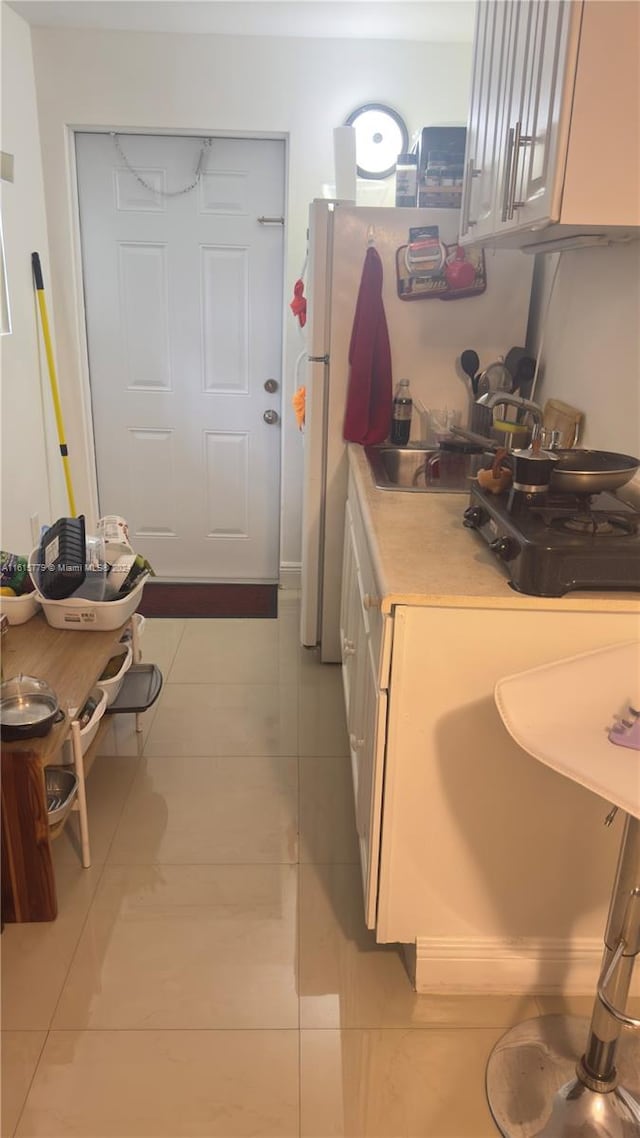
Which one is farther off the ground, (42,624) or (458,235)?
(458,235)

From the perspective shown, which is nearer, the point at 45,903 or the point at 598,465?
the point at 598,465

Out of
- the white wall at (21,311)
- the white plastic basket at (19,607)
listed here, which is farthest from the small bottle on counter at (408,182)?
the white plastic basket at (19,607)

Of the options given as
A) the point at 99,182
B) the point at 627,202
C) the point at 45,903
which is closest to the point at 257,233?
the point at 99,182

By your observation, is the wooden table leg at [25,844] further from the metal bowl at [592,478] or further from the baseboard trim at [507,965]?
the metal bowl at [592,478]

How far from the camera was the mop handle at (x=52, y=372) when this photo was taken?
340 centimetres

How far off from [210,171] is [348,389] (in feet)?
4.81

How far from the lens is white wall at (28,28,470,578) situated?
3.28 metres

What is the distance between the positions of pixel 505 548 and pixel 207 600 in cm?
254

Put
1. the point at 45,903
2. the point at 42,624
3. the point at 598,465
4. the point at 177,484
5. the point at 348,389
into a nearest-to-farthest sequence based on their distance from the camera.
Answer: the point at 598,465
the point at 45,903
the point at 42,624
the point at 348,389
the point at 177,484

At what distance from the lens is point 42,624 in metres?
2.33

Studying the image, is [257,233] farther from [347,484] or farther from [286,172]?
[347,484]

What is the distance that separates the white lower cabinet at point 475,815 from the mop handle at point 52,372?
7.70 feet

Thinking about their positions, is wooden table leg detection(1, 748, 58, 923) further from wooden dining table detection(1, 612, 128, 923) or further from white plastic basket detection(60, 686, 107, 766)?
white plastic basket detection(60, 686, 107, 766)

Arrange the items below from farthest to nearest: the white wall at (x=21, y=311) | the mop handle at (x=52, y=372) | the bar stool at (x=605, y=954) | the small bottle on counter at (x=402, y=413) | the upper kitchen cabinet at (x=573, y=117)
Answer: the mop handle at (x=52, y=372), the white wall at (x=21, y=311), the small bottle on counter at (x=402, y=413), the upper kitchen cabinet at (x=573, y=117), the bar stool at (x=605, y=954)
